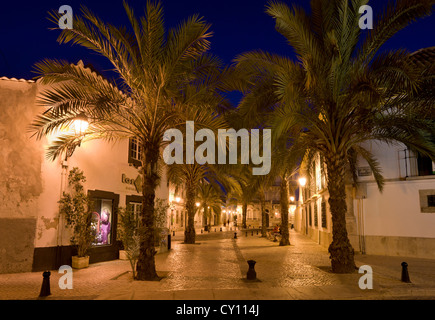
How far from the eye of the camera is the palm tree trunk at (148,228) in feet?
31.2

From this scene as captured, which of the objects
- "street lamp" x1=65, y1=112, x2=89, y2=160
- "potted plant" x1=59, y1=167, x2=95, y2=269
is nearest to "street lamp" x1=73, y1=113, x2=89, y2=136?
"street lamp" x1=65, y1=112, x2=89, y2=160

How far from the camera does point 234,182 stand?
25.0 meters

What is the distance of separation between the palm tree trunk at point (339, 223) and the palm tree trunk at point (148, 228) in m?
5.38

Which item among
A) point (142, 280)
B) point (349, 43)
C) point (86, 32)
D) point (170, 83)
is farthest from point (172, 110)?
point (349, 43)

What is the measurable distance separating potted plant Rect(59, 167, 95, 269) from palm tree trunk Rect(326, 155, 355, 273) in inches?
320

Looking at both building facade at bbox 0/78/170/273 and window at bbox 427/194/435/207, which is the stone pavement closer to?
building facade at bbox 0/78/170/273

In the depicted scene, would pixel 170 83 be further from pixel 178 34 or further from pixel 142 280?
pixel 142 280

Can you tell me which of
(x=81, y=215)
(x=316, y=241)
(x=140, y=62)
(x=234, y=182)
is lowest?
(x=316, y=241)

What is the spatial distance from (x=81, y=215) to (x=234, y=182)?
14156 millimetres

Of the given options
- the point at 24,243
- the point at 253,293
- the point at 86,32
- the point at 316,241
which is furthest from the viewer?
the point at 316,241

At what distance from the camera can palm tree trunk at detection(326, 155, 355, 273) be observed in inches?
417

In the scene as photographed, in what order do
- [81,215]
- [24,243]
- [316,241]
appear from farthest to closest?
[316,241] → [81,215] → [24,243]

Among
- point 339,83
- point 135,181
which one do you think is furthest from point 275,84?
point 135,181

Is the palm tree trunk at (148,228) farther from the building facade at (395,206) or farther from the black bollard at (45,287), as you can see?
the building facade at (395,206)
